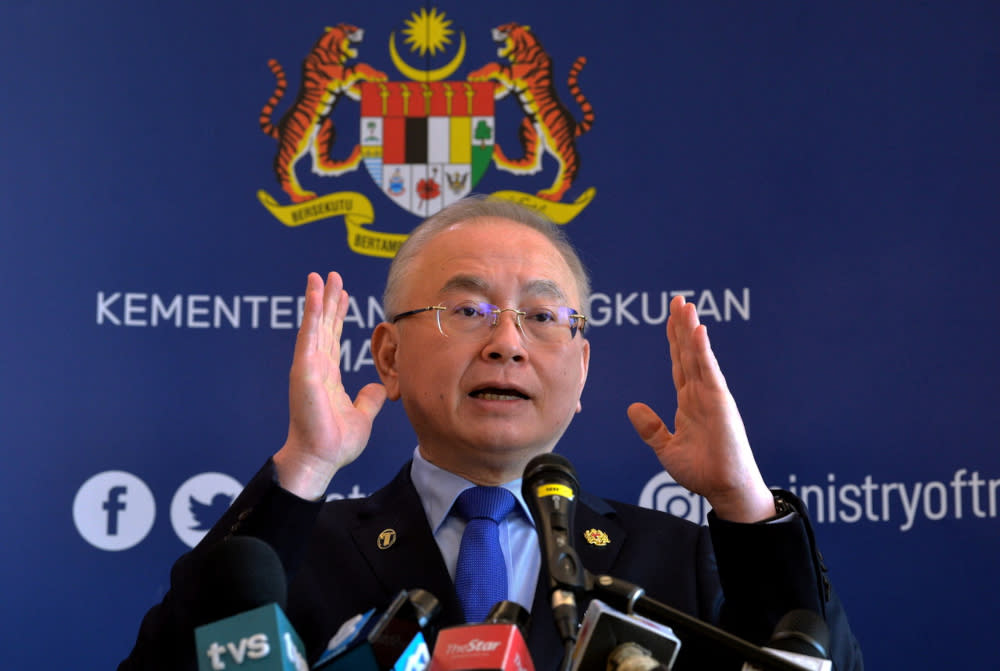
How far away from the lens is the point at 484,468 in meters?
1.95

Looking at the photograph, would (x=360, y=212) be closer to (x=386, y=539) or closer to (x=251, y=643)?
(x=386, y=539)

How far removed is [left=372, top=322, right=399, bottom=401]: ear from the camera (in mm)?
2090

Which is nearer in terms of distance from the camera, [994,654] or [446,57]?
[994,654]

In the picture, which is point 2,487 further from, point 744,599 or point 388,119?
point 744,599

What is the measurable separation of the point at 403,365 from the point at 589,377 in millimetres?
1004

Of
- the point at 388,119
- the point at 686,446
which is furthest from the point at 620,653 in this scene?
the point at 388,119

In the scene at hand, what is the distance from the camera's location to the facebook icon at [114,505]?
110 inches

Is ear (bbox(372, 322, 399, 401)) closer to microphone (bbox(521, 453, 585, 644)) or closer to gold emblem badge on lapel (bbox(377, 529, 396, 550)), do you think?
gold emblem badge on lapel (bbox(377, 529, 396, 550))

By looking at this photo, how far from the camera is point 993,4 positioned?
289 centimetres

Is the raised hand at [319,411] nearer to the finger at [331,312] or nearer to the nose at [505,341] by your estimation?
the finger at [331,312]

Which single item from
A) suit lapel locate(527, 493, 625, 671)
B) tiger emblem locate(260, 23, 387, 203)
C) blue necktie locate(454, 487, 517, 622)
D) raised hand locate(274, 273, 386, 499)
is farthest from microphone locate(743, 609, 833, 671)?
tiger emblem locate(260, 23, 387, 203)

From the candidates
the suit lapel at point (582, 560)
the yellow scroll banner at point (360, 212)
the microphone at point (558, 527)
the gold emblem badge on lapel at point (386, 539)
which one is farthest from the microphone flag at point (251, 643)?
the yellow scroll banner at point (360, 212)

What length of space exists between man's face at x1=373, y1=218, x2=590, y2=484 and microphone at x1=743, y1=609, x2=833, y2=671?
2.58 feet

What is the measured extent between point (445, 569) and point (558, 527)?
709 mm
